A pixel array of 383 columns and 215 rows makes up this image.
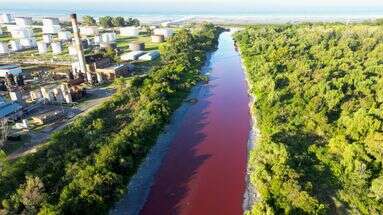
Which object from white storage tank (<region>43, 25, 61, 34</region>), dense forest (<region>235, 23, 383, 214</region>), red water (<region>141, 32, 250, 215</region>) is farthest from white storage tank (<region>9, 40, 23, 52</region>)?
dense forest (<region>235, 23, 383, 214</region>)

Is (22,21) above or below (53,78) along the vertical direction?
above

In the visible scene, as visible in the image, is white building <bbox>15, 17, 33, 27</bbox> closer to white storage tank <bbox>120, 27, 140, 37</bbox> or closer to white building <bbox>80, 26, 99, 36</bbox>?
white building <bbox>80, 26, 99, 36</bbox>

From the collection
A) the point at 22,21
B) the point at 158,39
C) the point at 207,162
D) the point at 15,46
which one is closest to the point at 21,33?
the point at 15,46

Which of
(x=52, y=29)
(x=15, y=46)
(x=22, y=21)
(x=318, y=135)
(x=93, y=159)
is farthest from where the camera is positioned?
(x=22, y=21)

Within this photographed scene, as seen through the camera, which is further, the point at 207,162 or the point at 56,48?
the point at 56,48

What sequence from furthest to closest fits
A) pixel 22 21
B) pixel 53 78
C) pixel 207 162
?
pixel 22 21
pixel 53 78
pixel 207 162

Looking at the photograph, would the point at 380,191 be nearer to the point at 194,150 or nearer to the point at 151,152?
the point at 194,150

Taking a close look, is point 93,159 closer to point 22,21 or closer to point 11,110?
point 11,110
